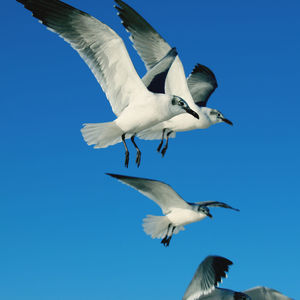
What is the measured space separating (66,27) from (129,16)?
77.4 inches

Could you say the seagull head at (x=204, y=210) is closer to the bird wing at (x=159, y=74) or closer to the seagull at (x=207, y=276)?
the seagull at (x=207, y=276)

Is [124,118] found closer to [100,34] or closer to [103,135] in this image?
[103,135]

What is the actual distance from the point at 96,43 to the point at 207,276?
3216mm

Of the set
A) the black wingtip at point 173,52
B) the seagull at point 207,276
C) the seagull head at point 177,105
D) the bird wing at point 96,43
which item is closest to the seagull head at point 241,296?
the seagull at point 207,276

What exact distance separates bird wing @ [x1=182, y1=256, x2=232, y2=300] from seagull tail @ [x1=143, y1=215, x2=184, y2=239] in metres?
0.89

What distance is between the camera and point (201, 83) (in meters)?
11.2

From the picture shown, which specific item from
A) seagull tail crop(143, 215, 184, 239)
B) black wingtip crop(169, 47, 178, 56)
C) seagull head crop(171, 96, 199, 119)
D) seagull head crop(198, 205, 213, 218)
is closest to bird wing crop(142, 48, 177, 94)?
black wingtip crop(169, 47, 178, 56)

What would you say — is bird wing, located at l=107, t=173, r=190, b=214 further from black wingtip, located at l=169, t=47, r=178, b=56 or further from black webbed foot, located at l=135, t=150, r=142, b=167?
black wingtip, located at l=169, t=47, r=178, b=56

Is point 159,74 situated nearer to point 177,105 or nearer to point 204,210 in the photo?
point 177,105

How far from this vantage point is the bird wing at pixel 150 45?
27.6 feet

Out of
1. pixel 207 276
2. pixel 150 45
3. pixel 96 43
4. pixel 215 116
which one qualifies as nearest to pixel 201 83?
pixel 215 116

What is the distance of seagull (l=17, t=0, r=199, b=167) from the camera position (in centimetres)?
666

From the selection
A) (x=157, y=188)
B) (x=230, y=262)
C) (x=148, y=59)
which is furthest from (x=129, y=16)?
(x=230, y=262)

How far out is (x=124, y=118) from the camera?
682cm
